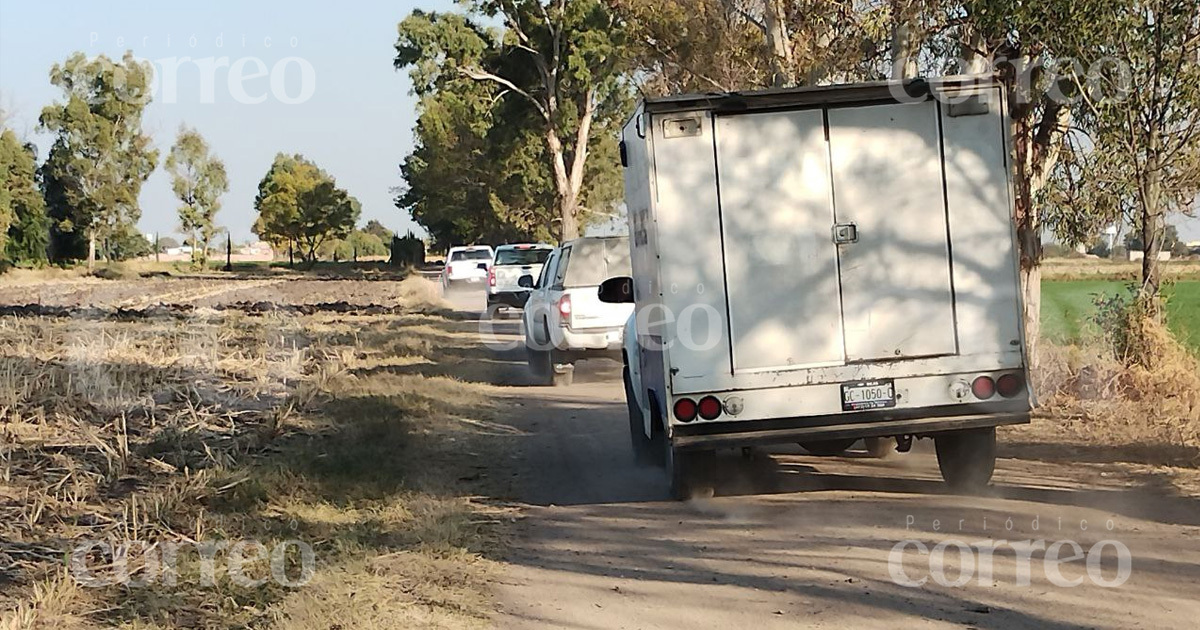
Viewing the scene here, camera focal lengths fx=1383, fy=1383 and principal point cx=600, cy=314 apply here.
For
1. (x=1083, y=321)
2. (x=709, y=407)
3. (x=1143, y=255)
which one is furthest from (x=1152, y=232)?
(x=709, y=407)

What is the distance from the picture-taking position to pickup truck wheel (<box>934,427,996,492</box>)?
32.0 feet

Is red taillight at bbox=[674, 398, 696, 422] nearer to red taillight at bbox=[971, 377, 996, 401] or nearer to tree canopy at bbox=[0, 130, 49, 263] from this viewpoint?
red taillight at bbox=[971, 377, 996, 401]

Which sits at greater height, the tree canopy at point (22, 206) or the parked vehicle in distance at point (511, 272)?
the tree canopy at point (22, 206)

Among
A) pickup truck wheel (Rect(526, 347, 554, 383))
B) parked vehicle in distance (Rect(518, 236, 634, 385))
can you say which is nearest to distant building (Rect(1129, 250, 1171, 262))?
parked vehicle in distance (Rect(518, 236, 634, 385))

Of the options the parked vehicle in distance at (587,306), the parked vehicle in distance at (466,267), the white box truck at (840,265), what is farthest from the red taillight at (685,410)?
the parked vehicle in distance at (466,267)

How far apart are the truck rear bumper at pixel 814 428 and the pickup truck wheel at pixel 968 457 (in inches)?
15.8

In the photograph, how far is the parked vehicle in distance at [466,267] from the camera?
4322 cm

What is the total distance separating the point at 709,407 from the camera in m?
9.17

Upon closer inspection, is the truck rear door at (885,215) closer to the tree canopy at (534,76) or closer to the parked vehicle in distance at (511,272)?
the parked vehicle in distance at (511,272)

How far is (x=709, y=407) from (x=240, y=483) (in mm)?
3575

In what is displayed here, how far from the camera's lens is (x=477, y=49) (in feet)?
134

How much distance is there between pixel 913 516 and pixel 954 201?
2102 millimetres

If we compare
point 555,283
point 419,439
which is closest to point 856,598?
point 419,439

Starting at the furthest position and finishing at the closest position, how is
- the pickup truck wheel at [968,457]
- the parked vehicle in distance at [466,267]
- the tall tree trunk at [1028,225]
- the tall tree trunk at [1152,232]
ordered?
the parked vehicle in distance at [466,267], the tall tree trunk at [1028,225], the tall tree trunk at [1152,232], the pickup truck wheel at [968,457]
